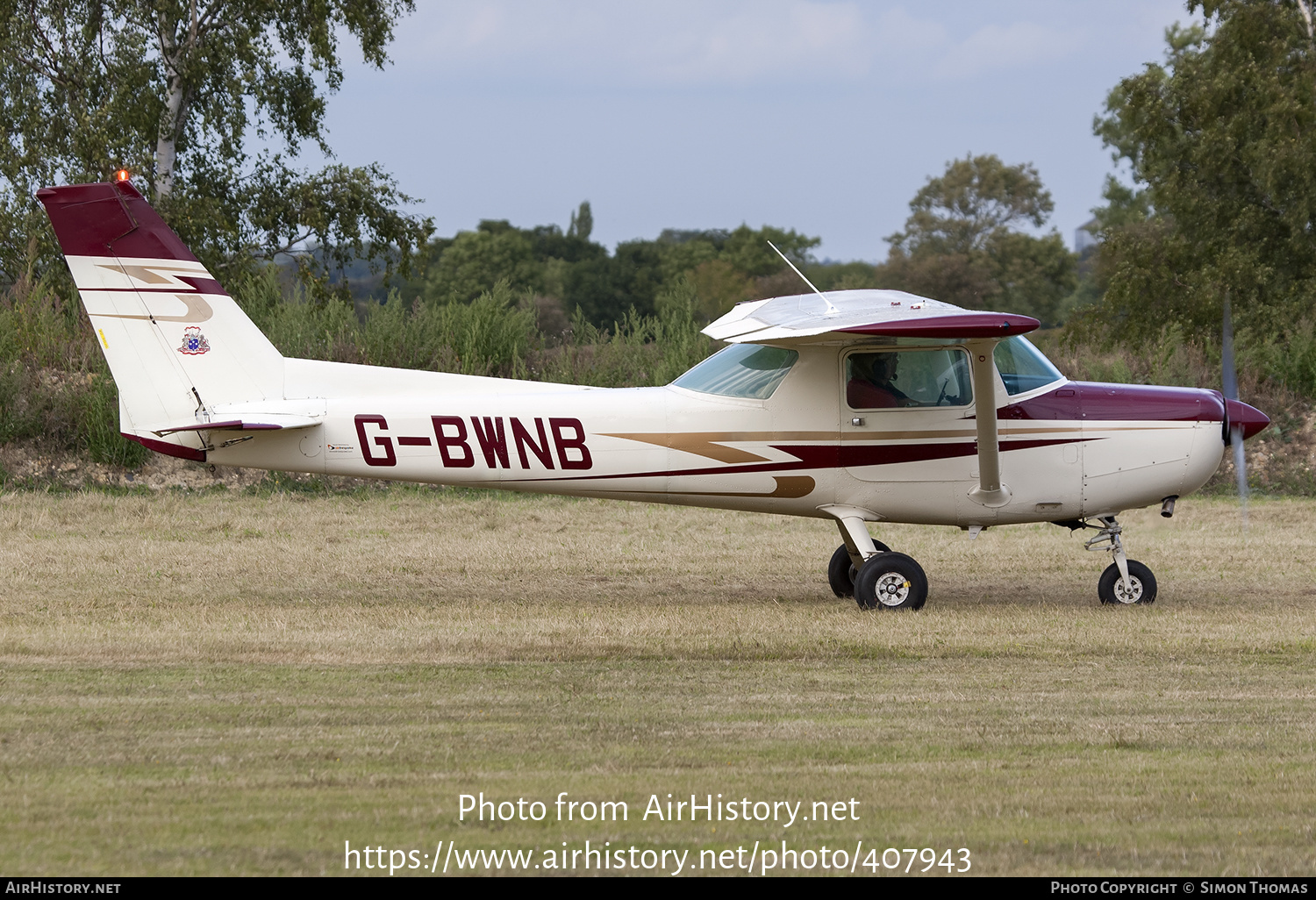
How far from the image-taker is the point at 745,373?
417 inches

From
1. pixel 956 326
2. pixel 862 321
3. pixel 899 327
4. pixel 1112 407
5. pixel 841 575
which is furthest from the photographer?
pixel 841 575

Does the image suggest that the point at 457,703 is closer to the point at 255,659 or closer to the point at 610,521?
the point at 255,659

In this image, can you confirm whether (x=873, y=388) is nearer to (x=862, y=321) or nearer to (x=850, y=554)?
(x=862, y=321)

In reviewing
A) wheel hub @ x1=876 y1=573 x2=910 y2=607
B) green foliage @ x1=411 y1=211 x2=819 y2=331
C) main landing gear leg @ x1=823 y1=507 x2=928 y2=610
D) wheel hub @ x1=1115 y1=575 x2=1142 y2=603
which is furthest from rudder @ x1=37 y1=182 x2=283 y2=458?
green foliage @ x1=411 y1=211 x2=819 y2=331

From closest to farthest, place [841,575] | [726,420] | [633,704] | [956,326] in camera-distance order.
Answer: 1. [633,704]
2. [956,326]
3. [726,420]
4. [841,575]

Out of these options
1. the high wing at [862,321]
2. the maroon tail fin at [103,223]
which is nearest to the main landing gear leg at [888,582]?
the high wing at [862,321]

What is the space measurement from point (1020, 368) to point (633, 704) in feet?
17.1

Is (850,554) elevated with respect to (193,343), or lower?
lower

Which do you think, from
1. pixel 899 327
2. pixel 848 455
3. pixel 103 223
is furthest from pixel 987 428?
pixel 103 223

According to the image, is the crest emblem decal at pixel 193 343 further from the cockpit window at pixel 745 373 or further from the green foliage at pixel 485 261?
the green foliage at pixel 485 261

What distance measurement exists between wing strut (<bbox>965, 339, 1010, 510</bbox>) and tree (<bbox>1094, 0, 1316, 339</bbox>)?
17.3 m

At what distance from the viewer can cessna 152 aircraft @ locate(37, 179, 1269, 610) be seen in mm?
10133

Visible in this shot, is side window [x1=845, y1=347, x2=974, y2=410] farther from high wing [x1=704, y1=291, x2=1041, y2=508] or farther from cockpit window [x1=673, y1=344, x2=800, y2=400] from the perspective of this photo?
cockpit window [x1=673, y1=344, x2=800, y2=400]

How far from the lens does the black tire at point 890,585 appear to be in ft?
33.3
